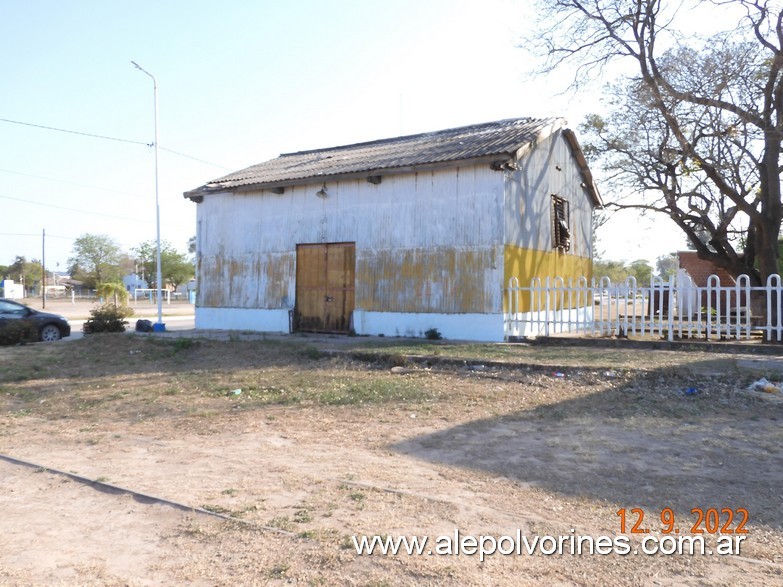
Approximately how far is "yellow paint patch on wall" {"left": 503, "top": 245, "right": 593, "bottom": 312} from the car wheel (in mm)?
12978

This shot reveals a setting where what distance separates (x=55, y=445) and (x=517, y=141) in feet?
36.9

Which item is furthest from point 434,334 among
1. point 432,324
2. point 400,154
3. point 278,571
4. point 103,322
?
point 278,571

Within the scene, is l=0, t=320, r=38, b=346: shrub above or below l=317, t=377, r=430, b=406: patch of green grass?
above

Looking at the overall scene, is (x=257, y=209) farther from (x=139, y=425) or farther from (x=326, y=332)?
(x=139, y=425)

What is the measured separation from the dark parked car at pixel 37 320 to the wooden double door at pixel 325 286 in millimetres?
7178

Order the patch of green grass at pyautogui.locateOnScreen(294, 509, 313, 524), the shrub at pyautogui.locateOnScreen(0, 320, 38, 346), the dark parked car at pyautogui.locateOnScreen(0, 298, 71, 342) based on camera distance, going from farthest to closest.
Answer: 1. the dark parked car at pyautogui.locateOnScreen(0, 298, 71, 342)
2. the shrub at pyautogui.locateOnScreen(0, 320, 38, 346)
3. the patch of green grass at pyautogui.locateOnScreen(294, 509, 313, 524)

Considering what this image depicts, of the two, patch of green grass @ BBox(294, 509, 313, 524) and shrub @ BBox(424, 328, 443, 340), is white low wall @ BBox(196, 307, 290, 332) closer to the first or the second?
shrub @ BBox(424, 328, 443, 340)

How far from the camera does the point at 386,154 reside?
17.2 m

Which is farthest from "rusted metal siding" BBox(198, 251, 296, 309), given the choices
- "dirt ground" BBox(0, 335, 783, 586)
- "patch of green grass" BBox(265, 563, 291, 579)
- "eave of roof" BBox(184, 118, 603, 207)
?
"patch of green grass" BBox(265, 563, 291, 579)

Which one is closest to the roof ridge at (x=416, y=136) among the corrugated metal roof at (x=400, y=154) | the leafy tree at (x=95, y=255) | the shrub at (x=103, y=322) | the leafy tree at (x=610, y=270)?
the corrugated metal roof at (x=400, y=154)

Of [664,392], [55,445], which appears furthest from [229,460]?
[664,392]

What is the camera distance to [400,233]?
1508 centimetres

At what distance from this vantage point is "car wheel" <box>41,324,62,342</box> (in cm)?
1720

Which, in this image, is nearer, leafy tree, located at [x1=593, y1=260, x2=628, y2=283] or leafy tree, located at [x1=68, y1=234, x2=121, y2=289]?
leafy tree, located at [x1=593, y1=260, x2=628, y2=283]
